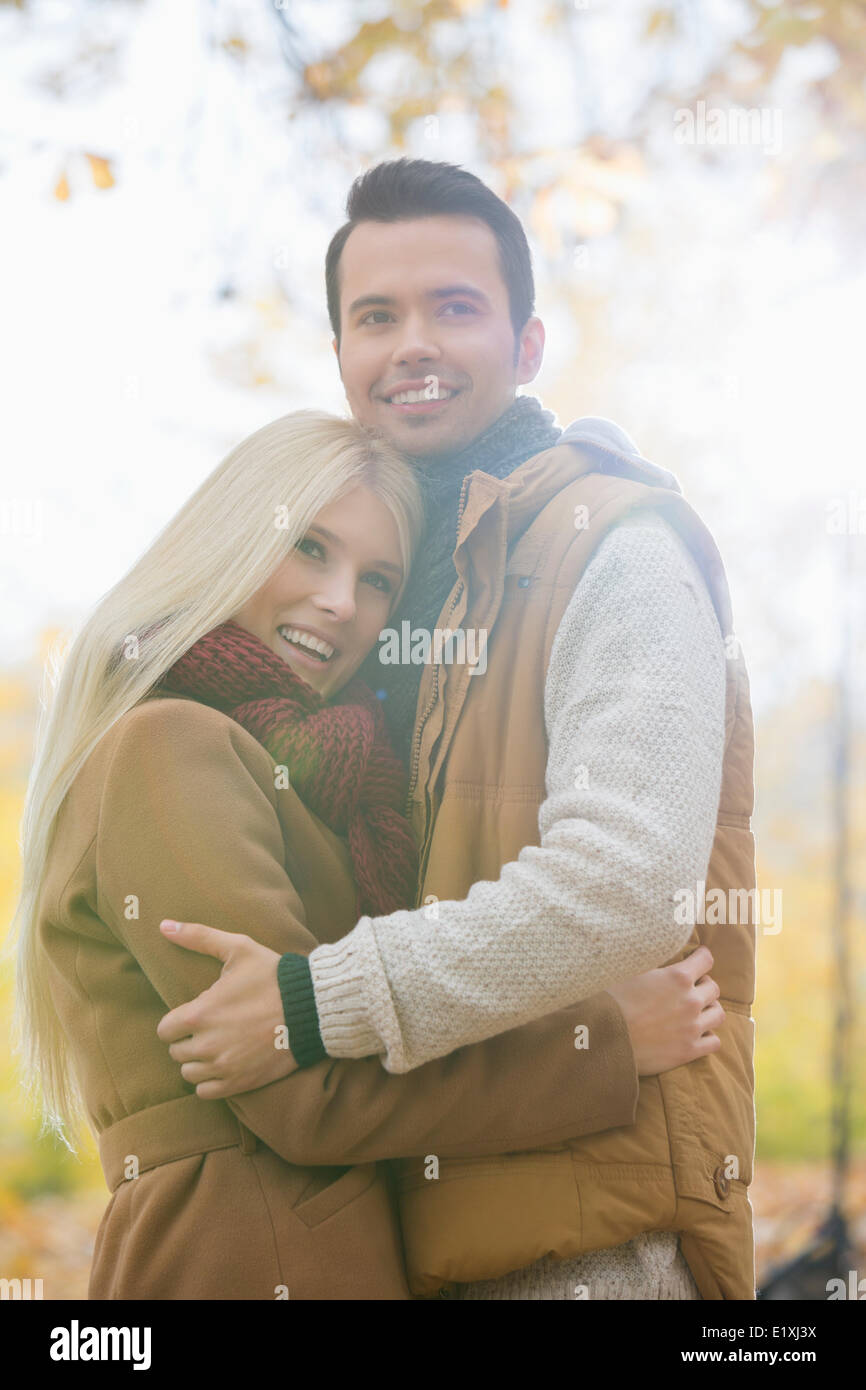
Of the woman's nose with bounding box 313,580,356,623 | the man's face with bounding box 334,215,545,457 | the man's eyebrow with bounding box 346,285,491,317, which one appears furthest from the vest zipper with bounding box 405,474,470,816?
the man's eyebrow with bounding box 346,285,491,317

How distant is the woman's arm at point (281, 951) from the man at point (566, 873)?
4 centimetres

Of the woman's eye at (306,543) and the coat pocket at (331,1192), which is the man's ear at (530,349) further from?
the coat pocket at (331,1192)

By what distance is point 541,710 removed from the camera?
151cm

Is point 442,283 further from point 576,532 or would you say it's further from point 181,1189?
point 181,1189

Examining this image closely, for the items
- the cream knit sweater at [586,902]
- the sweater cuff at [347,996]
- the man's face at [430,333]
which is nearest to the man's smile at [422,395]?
the man's face at [430,333]

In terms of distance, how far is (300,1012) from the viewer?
4.41 feet

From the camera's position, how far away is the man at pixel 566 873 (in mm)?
1286

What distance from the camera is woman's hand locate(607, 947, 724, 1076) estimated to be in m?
1.44

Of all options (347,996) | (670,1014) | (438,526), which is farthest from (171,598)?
(670,1014)

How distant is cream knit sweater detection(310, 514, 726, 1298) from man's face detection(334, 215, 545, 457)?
0.64 m

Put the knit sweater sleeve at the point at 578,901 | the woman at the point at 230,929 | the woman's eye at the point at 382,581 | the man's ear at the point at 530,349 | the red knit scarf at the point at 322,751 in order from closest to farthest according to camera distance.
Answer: the knit sweater sleeve at the point at 578,901 < the woman at the point at 230,929 < the red knit scarf at the point at 322,751 < the woman's eye at the point at 382,581 < the man's ear at the point at 530,349

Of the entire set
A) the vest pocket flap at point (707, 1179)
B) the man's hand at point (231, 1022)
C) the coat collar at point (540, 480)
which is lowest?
the vest pocket flap at point (707, 1179)

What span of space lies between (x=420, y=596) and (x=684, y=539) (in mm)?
461
